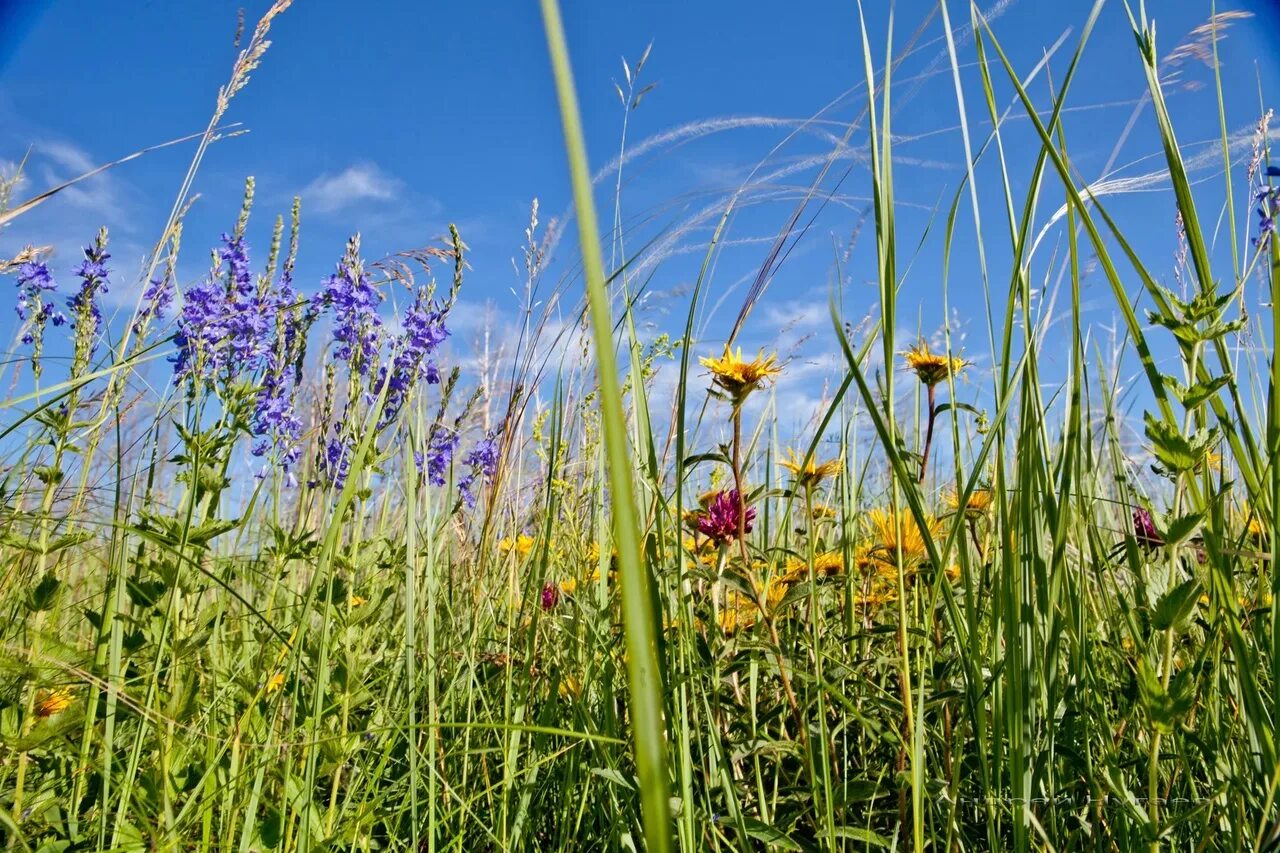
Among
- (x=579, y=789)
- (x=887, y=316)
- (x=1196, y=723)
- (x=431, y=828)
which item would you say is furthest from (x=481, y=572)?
(x=1196, y=723)

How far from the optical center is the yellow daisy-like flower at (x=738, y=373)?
97 centimetres

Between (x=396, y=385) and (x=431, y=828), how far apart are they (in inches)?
36.0

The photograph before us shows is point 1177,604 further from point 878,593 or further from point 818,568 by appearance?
point 878,593

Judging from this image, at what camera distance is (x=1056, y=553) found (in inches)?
28.9

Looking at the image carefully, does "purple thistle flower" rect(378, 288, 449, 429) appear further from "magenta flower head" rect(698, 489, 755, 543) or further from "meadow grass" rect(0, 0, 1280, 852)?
"magenta flower head" rect(698, 489, 755, 543)

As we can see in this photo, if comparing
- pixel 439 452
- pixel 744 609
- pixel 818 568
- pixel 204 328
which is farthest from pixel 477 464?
pixel 818 568

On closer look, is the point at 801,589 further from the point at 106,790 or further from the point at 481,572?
the point at 106,790

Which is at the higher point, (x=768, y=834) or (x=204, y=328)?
(x=204, y=328)

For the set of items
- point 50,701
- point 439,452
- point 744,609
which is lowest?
point 50,701

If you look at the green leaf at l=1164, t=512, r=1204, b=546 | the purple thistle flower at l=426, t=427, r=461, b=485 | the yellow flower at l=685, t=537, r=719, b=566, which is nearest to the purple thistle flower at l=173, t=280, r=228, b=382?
the purple thistle flower at l=426, t=427, r=461, b=485

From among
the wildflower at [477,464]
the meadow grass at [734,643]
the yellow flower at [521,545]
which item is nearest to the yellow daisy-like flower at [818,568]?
the meadow grass at [734,643]

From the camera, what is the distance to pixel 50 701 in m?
1.16

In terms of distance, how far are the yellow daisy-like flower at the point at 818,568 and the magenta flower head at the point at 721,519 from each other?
0.48 ft

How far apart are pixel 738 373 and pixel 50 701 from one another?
1.04 metres
